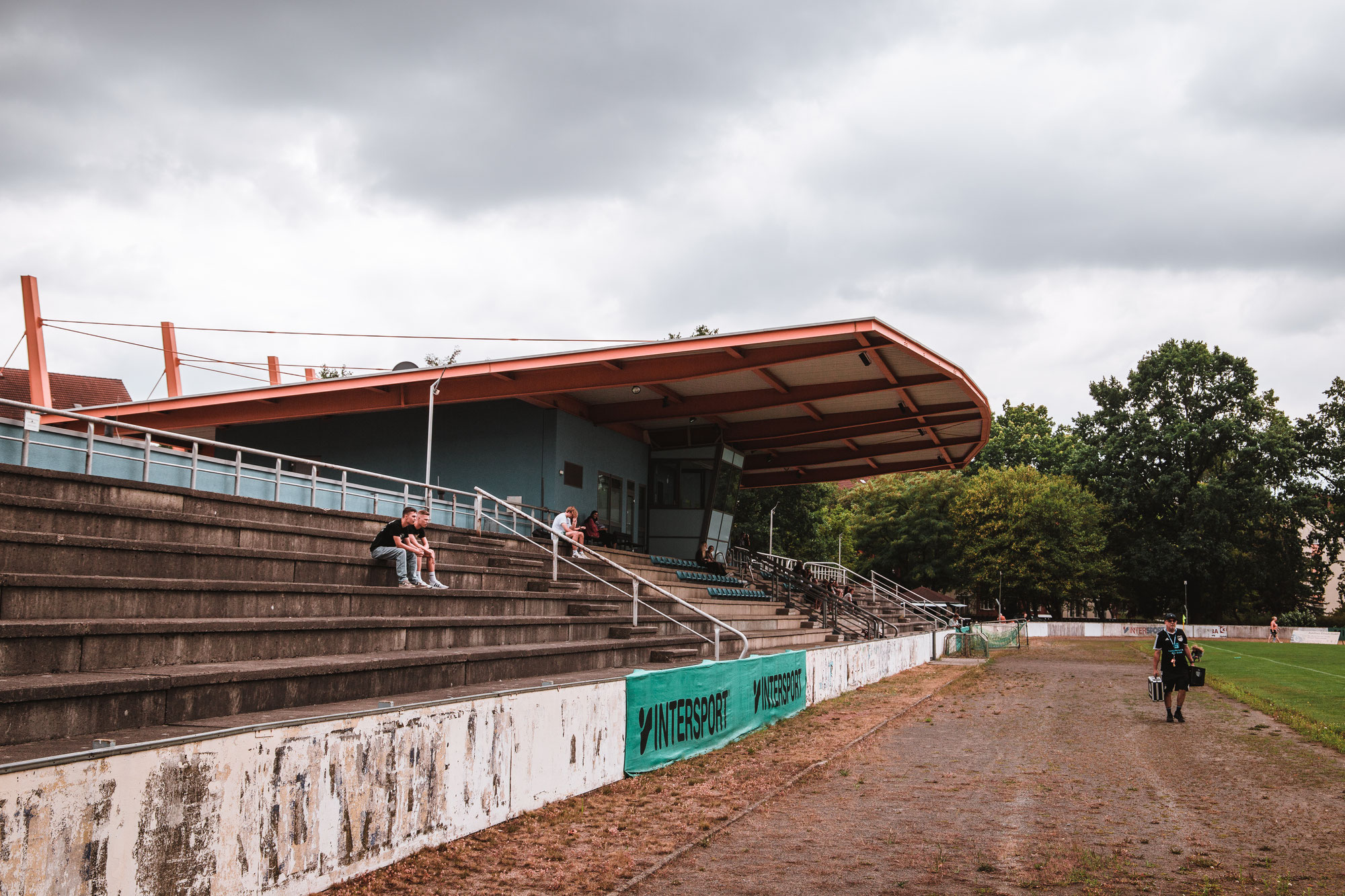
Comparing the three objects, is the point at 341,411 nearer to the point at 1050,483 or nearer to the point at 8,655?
the point at 8,655

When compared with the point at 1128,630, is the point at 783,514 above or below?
above

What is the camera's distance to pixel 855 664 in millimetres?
21312

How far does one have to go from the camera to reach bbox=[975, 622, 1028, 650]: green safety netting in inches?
1528

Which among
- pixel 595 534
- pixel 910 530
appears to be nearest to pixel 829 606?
pixel 595 534

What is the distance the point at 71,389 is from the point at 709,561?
39067 mm

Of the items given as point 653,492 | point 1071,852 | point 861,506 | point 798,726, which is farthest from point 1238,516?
point 1071,852

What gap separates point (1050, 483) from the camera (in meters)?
69.6

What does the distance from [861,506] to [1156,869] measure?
66.7 m

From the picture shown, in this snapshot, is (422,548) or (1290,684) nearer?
(422,548)

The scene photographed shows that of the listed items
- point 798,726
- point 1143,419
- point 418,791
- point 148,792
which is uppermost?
point 1143,419

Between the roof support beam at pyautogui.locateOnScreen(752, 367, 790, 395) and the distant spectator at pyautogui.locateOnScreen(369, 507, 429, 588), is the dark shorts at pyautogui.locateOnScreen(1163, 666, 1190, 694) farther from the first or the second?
the distant spectator at pyautogui.locateOnScreen(369, 507, 429, 588)

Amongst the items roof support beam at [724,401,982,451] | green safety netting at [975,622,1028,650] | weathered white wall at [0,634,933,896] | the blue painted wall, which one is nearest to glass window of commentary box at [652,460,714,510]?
roof support beam at [724,401,982,451]

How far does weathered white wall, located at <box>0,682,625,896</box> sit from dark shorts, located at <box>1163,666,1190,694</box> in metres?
11.2

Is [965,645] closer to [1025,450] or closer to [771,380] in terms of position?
[771,380]
